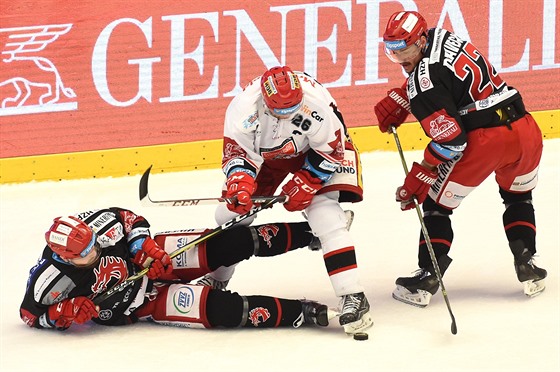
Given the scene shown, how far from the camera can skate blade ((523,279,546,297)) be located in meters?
4.99

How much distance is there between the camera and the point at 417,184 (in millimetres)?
4875

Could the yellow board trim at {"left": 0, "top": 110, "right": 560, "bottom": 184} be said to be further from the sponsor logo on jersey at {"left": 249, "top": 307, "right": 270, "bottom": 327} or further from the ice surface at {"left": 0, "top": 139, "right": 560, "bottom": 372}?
the sponsor logo on jersey at {"left": 249, "top": 307, "right": 270, "bottom": 327}

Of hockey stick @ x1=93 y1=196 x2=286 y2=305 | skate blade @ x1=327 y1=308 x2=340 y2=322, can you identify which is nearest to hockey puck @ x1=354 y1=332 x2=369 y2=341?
skate blade @ x1=327 y1=308 x2=340 y2=322

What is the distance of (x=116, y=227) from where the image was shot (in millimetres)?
4809

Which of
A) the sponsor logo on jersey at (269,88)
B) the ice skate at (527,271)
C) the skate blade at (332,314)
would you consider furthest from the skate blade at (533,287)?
the sponsor logo on jersey at (269,88)

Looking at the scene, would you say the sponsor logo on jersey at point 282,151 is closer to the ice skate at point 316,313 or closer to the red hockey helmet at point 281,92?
the red hockey helmet at point 281,92

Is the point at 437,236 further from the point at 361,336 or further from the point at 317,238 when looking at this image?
the point at 361,336

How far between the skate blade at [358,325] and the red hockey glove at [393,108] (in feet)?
2.72

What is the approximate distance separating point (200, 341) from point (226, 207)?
57 cm

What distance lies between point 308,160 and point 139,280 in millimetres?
756

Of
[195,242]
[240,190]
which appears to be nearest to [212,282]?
[195,242]

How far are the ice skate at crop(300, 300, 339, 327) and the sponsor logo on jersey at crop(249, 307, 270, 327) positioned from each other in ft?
0.45

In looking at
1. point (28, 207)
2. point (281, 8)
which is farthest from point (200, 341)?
point (281, 8)

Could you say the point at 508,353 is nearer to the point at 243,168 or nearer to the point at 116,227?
the point at 243,168
